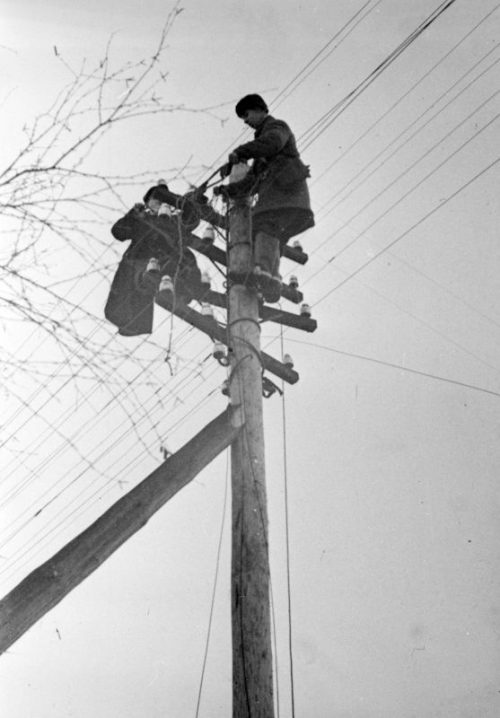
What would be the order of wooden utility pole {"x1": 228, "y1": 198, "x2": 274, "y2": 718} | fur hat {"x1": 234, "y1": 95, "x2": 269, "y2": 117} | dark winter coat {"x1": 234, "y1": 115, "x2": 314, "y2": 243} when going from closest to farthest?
wooden utility pole {"x1": 228, "y1": 198, "x2": 274, "y2": 718}
dark winter coat {"x1": 234, "y1": 115, "x2": 314, "y2": 243}
fur hat {"x1": 234, "y1": 95, "x2": 269, "y2": 117}

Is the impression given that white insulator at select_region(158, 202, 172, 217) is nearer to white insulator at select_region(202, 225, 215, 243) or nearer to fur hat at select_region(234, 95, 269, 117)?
white insulator at select_region(202, 225, 215, 243)

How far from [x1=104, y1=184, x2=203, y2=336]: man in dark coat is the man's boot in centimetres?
54

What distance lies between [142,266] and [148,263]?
275mm

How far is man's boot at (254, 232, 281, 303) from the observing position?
4973 mm

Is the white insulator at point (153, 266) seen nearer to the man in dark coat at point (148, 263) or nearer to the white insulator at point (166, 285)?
the man in dark coat at point (148, 263)

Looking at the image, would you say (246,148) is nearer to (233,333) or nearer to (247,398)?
(233,333)

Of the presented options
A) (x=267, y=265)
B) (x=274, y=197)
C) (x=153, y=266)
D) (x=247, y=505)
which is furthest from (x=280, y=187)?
(x=247, y=505)

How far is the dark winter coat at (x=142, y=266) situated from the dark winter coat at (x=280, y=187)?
659mm

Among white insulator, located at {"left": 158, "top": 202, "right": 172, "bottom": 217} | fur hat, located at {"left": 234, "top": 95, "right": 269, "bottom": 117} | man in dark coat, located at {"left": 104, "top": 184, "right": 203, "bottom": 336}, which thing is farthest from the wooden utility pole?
fur hat, located at {"left": 234, "top": 95, "right": 269, "bottom": 117}

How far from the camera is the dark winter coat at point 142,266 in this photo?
5.26 m

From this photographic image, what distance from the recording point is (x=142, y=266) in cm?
561

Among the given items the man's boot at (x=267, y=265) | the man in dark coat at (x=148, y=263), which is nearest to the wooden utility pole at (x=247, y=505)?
the man's boot at (x=267, y=265)

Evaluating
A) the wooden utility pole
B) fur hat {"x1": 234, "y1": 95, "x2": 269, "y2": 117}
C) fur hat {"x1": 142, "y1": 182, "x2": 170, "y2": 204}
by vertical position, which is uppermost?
fur hat {"x1": 234, "y1": 95, "x2": 269, "y2": 117}

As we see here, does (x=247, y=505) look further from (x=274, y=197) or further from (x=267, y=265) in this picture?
(x=274, y=197)
